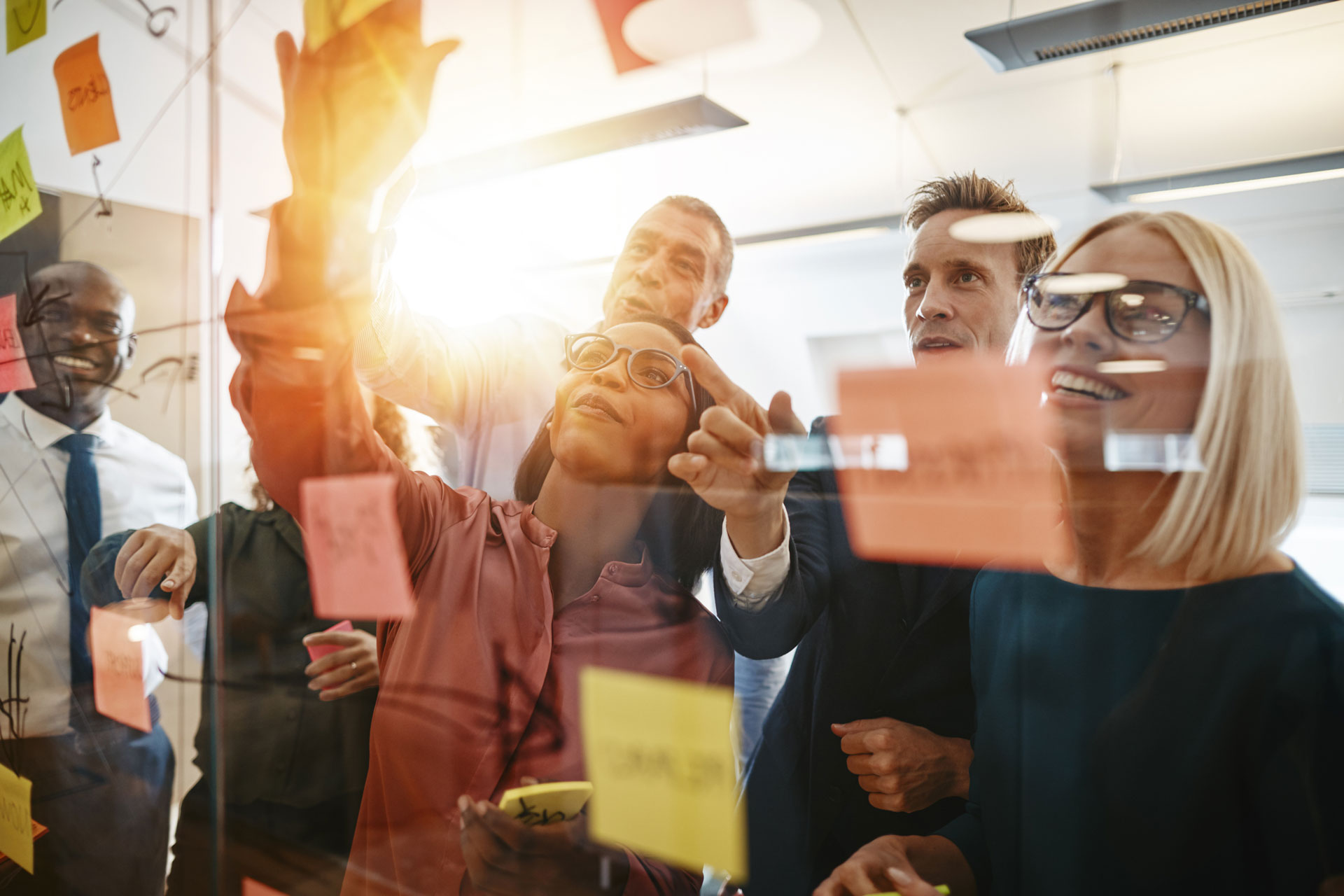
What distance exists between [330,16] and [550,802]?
0.89 metres

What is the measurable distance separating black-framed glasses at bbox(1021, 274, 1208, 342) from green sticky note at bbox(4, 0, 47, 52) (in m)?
1.61

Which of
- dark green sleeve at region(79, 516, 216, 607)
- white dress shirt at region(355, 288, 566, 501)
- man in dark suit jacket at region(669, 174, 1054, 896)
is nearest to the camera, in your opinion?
man in dark suit jacket at region(669, 174, 1054, 896)

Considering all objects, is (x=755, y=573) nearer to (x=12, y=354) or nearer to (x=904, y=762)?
(x=904, y=762)

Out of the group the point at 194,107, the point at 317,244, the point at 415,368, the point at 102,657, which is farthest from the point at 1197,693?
the point at 102,657

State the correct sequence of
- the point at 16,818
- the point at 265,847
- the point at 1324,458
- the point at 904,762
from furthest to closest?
the point at 16,818 < the point at 265,847 < the point at 904,762 < the point at 1324,458

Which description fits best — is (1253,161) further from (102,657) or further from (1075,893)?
(102,657)

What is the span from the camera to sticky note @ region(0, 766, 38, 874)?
127 cm

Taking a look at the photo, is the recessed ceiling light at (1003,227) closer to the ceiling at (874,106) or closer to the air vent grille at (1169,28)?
the ceiling at (874,106)

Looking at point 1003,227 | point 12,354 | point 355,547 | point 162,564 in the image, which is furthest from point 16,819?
point 1003,227

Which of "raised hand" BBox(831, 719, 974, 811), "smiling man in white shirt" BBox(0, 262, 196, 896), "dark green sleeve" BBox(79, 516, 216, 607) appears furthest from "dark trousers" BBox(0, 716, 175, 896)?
"raised hand" BBox(831, 719, 974, 811)

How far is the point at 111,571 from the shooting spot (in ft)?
3.87

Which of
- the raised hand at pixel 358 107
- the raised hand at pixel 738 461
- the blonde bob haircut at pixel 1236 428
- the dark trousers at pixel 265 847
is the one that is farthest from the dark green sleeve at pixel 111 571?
the blonde bob haircut at pixel 1236 428

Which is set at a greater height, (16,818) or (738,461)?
(738,461)

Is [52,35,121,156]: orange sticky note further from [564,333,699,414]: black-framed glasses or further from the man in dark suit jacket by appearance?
the man in dark suit jacket
